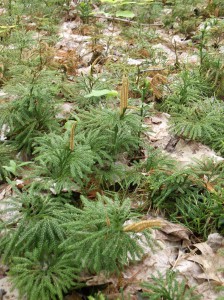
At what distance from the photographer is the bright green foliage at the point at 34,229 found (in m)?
2.06

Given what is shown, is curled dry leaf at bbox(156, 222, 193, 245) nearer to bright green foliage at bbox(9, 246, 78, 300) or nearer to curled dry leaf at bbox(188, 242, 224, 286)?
curled dry leaf at bbox(188, 242, 224, 286)

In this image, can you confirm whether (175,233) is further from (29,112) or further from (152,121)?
(29,112)

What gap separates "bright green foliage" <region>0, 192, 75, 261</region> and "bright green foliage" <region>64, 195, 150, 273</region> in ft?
0.52

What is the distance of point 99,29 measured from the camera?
5.52 metres

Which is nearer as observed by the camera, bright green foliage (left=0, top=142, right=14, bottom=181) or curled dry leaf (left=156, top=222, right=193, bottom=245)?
curled dry leaf (left=156, top=222, right=193, bottom=245)

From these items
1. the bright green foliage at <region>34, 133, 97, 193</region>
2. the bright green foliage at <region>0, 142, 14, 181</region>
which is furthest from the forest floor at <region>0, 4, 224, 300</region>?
the bright green foliage at <region>34, 133, 97, 193</region>

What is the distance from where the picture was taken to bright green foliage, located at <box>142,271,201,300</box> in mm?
1879

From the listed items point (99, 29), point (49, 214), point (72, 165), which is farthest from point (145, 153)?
point (99, 29)

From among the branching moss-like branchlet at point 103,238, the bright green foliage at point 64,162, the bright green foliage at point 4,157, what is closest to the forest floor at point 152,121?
the bright green foliage at point 4,157

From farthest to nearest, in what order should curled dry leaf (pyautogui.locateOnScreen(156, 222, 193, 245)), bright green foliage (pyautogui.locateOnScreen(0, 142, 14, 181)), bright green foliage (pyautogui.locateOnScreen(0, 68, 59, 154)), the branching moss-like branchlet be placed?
bright green foliage (pyautogui.locateOnScreen(0, 68, 59, 154))
bright green foliage (pyautogui.locateOnScreen(0, 142, 14, 181))
curled dry leaf (pyautogui.locateOnScreen(156, 222, 193, 245))
the branching moss-like branchlet

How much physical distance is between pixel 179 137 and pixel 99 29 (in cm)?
305

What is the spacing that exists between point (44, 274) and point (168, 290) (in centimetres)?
75

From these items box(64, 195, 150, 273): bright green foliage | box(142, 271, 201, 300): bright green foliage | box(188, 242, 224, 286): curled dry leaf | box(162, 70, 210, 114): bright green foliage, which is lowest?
box(188, 242, 224, 286): curled dry leaf

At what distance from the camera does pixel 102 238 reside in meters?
1.83
